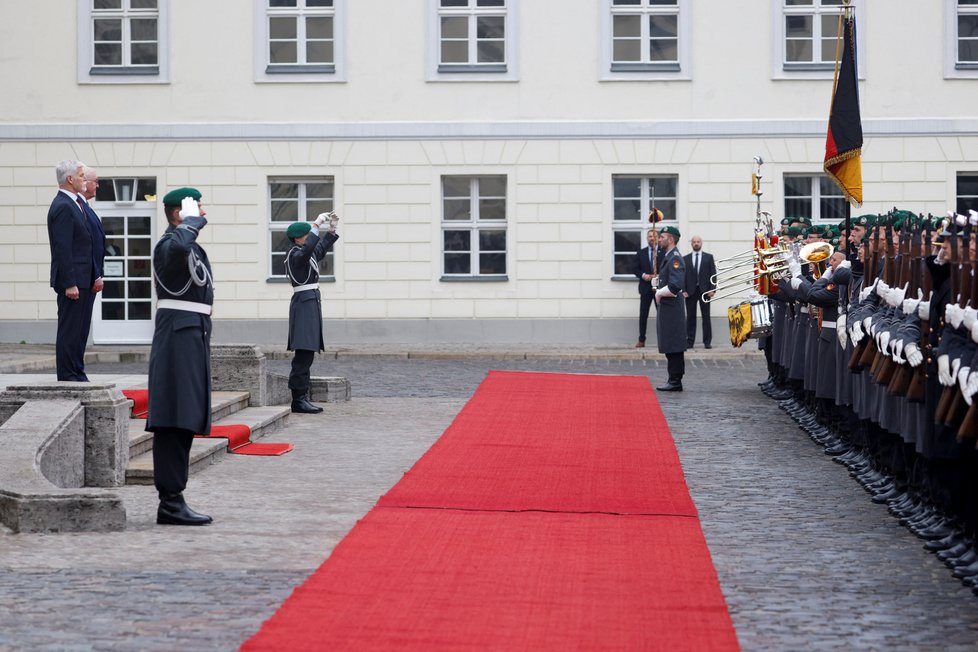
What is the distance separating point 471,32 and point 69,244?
620 inches

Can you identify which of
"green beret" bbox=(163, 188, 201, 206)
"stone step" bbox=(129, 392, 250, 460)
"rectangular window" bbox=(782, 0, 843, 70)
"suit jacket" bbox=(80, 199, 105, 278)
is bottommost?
"stone step" bbox=(129, 392, 250, 460)

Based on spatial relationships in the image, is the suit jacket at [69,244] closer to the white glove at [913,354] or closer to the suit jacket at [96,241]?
the suit jacket at [96,241]

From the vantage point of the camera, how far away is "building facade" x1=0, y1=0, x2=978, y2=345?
2597 cm

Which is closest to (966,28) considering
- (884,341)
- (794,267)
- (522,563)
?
(794,267)

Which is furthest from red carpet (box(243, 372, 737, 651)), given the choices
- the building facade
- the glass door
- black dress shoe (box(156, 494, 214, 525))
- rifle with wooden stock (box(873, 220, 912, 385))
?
the glass door

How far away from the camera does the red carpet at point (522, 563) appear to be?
6219mm

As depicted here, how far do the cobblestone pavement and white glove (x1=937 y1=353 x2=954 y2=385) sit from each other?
938mm

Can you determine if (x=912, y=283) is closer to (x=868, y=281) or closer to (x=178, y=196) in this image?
(x=868, y=281)

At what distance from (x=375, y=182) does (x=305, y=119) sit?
5.11 ft

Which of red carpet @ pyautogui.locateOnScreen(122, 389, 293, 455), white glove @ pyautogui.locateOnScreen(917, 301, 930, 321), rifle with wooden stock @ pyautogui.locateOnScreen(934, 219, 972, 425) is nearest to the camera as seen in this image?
rifle with wooden stock @ pyautogui.locateOnScreen(934, 219, 972, 425)

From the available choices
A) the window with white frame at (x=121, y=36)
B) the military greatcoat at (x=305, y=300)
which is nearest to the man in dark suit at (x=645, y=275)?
the window with white frame at (x=121, y=36)

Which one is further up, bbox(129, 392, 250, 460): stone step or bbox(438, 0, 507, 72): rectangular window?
bbox(438, 0, 507, 72): rectangular window

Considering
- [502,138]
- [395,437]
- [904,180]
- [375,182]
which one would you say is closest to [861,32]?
[904,180]

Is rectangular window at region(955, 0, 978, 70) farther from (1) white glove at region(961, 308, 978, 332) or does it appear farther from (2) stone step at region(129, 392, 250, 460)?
(1) white glove at region(961, 308, 978, 332)
